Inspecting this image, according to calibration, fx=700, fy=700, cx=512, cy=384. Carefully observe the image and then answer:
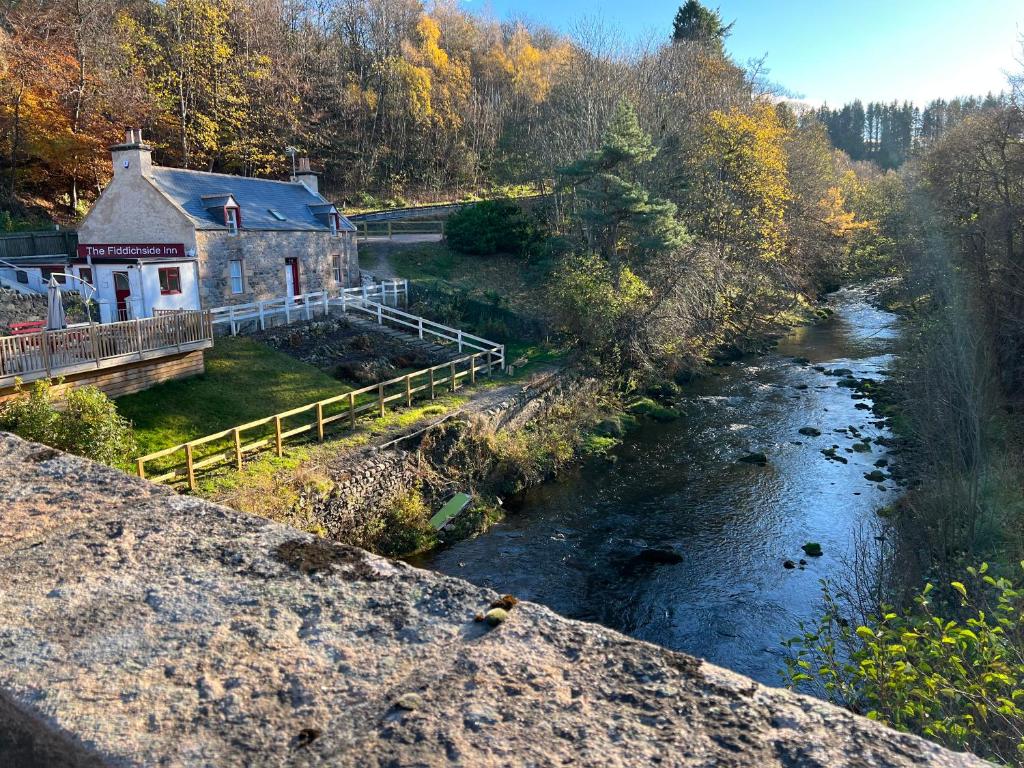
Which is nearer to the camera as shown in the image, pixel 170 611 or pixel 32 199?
pixel 170 611

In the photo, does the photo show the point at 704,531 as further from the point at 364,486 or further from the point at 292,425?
the point at 292,425

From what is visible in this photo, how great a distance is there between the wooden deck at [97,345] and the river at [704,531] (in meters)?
8.03

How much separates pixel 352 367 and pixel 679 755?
20.6 meters

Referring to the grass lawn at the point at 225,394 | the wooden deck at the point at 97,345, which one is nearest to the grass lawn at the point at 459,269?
the grass lawn at the point at 225,394

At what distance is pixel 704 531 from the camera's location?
53.6ft

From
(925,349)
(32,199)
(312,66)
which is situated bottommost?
(925,349)

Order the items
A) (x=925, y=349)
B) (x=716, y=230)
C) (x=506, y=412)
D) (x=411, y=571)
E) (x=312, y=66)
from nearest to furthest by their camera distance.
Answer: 1. (x=411, y=571)
2. (x=925, y=349)
3. (x=506, y=412)
4. (x=716, y=230)
5. (x=312, y=66)

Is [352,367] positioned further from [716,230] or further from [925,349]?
[716,230]

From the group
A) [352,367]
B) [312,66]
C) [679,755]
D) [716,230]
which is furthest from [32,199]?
[679,755]

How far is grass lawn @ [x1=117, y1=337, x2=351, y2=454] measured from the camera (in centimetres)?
1579

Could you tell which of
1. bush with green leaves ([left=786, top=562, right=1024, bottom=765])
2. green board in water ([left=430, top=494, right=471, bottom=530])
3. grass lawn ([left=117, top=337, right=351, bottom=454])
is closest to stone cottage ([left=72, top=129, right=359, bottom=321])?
grass lawn ([left=117, top=337, right=351, bottom=454])

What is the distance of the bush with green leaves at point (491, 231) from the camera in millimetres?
40219

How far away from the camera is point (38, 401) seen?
1147 centimetres

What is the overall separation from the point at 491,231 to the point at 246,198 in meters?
16.1
